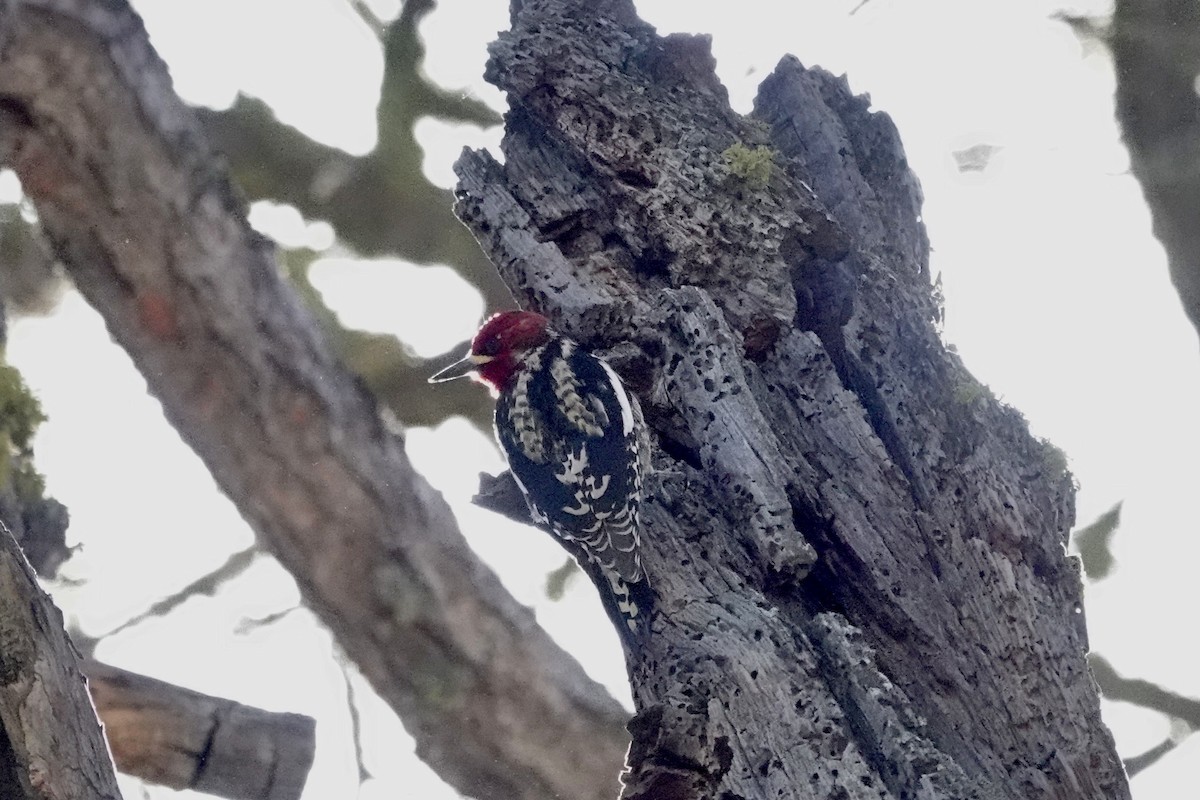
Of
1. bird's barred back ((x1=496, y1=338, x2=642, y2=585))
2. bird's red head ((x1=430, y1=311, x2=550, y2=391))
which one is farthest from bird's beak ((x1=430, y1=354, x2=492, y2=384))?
bird's barred back ((x1=496, y1=338, x2=642, y2=585))

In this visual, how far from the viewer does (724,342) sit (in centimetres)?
241

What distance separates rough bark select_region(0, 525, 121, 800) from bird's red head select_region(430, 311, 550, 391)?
1895 mm

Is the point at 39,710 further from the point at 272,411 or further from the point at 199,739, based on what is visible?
the point at 272,411

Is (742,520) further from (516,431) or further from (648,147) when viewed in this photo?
(516,431)

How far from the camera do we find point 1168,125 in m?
3.19

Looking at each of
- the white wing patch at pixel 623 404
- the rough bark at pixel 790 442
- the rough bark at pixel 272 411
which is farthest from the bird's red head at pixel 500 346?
the rough bark at pixel 790 442

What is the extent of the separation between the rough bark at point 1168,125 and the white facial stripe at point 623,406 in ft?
4.89

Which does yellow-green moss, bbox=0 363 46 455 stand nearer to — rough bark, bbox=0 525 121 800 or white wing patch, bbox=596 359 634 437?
rough bark, bbox=0 525 121 800

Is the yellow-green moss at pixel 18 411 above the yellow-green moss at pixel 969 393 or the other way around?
above

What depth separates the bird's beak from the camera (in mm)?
3572

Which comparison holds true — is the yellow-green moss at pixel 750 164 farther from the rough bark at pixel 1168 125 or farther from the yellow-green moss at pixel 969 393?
the rough bark at pixel 1168 125

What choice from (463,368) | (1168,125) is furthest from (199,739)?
(1168,125)

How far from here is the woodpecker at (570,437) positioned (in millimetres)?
2584

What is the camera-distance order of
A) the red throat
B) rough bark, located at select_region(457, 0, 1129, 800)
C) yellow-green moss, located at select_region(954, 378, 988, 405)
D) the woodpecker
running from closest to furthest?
rough bark, located at select_region(457, 0, 1129, 800), yellow-green moss, located at select_region(954, 378, 988, 405), the woodpecker, the red throat
